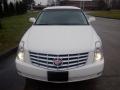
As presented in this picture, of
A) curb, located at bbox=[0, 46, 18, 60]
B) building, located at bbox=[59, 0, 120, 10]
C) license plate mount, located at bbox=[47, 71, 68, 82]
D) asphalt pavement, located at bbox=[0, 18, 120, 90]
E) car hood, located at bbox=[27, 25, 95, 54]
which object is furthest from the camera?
building, located at bbox=[59, 0, 120, 10]

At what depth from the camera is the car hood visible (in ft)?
15.6

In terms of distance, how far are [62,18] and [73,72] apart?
2575 mm

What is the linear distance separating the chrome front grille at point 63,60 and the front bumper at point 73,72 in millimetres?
95

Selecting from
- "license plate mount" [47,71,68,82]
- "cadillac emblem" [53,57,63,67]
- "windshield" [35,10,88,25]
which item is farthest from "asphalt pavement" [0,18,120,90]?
"windshield" [35,10,88,25]

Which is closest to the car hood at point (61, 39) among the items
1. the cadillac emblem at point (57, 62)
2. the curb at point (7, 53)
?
the cadillac emblem at point (57, 62)

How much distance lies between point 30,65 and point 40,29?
1453 millimetres

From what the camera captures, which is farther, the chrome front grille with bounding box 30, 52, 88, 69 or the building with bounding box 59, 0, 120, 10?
the building with bounding box 59, 0, 120, 10

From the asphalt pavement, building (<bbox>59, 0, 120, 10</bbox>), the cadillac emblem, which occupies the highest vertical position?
the cadillac emblem

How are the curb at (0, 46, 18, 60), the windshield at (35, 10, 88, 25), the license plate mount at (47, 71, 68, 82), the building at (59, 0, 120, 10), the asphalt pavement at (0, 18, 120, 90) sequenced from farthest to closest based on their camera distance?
the building at (59, 0, 120, 10)
the curb at (0, 46, 18, 60)
the windshield at (35, 10, 88, 25)
the asphalt pavement at (0, 18, 120, 90)
the license plate mount at (47, 71, 68, 82)

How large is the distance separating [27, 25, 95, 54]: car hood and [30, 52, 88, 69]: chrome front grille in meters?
0.08

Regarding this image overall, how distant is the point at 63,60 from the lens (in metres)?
4.62

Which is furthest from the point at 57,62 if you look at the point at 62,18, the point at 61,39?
the point at 62,18

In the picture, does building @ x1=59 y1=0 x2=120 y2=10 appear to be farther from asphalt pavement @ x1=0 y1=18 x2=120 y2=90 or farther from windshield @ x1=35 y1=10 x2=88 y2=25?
asphalt pavement @ x1=0 y1=18 x2=120 y2=90

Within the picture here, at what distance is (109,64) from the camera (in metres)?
6.88
